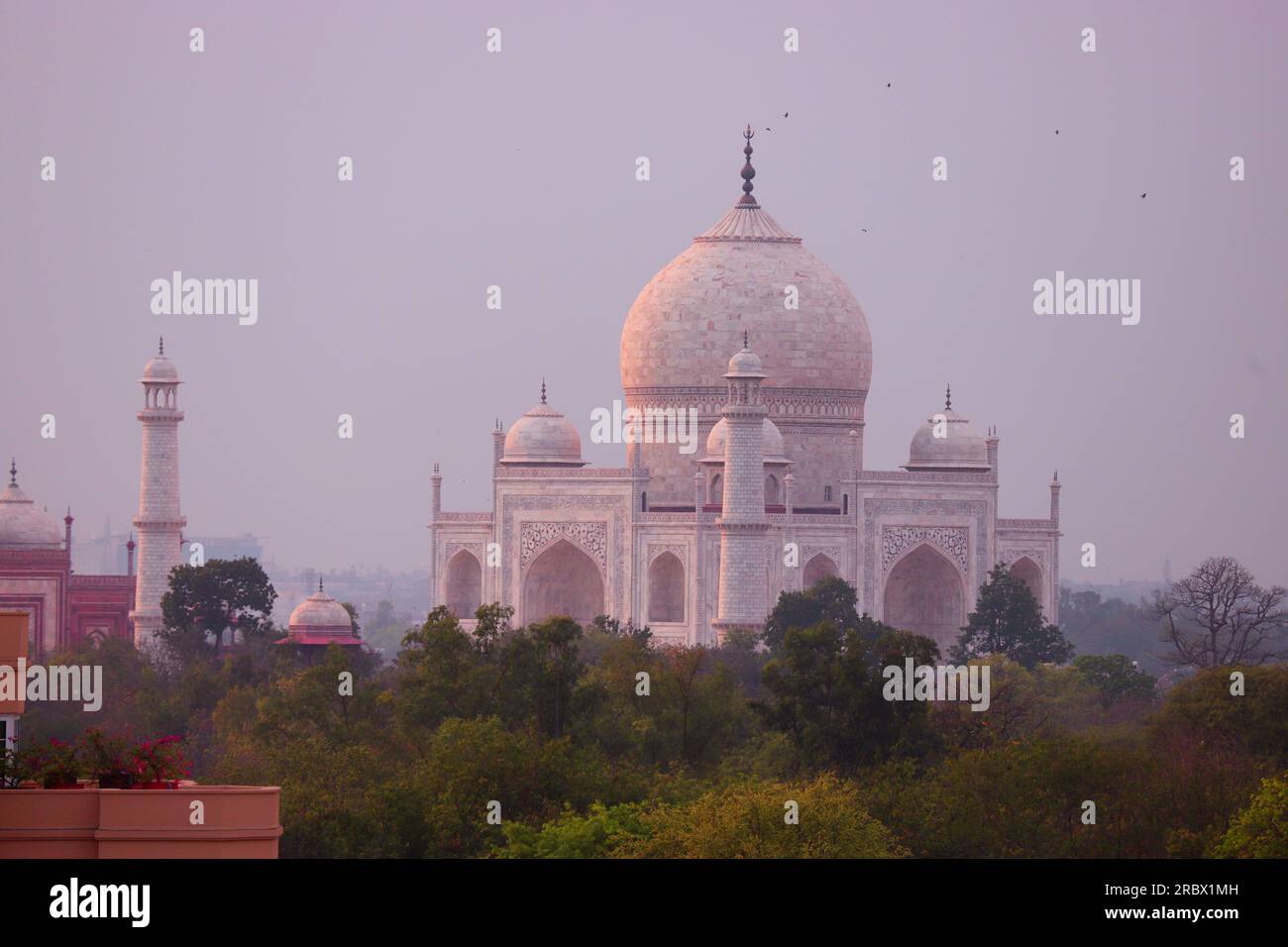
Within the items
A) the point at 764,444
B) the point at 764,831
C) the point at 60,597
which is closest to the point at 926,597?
the point at 764,444

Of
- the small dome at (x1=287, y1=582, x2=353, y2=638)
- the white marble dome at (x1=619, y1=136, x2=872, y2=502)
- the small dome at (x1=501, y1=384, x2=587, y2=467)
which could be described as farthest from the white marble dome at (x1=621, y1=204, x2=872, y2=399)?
the small dome at (x1=287, y1=582, x2=353, y2=638)

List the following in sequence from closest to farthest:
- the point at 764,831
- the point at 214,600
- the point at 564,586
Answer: the point at 764,831
the point at 214,600
the point at 564,586

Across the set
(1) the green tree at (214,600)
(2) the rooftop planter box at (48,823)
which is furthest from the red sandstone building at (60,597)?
(2) the rooftop planter box at (48,823)

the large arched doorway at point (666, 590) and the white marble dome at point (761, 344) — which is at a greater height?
the white marble dome at point (761, 344)

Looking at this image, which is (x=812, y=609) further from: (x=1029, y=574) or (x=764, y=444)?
(x=1029, y=574)

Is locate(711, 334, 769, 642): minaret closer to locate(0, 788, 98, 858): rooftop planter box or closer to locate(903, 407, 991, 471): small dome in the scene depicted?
locate(903, 407, 991, 471): small dome

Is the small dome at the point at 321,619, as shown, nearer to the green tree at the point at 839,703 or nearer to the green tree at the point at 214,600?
the green tree at the point at 214,600
